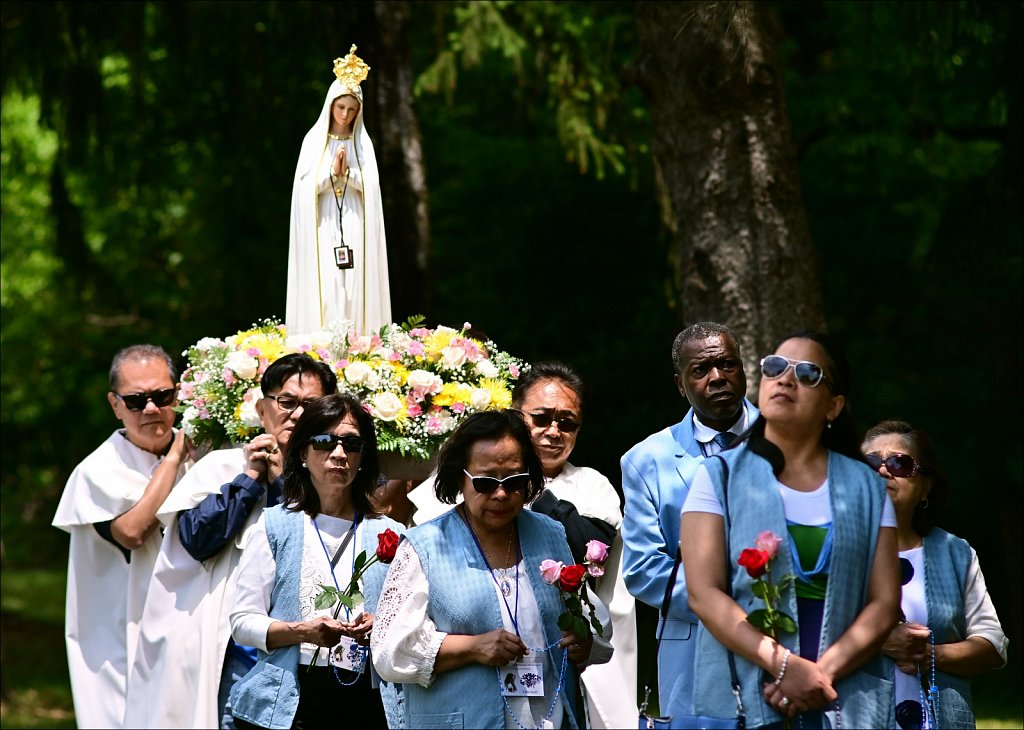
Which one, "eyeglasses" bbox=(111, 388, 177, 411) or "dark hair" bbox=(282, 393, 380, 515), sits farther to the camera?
"eyeglasses" bbox=(111, 388, 177, 411)

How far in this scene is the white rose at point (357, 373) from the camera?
641 centimetres

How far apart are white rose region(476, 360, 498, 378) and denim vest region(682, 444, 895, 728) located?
2.57 metres

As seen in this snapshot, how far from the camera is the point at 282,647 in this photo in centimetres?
526

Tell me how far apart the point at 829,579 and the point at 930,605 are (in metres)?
1.04

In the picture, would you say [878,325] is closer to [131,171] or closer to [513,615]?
[131,171]

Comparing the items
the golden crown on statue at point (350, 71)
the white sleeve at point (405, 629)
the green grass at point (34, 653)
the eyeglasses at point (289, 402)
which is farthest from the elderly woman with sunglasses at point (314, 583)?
the green grass at point (34, 653)

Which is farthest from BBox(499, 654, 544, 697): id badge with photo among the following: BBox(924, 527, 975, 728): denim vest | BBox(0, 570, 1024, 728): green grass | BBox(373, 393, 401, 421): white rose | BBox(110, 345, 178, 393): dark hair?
BBox(0, 570, 1024, 728): green grass

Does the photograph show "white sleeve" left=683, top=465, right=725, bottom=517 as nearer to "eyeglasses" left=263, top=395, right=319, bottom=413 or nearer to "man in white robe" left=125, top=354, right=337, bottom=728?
"man in white robe" left=125, top=354, right=337, bottom=728

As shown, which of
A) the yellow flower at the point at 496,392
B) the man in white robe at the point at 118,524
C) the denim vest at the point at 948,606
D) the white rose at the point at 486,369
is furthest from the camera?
the man in white robe at the point at 118,524

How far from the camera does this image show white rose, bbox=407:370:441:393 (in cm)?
650

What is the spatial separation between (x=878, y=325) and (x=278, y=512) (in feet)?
35.8

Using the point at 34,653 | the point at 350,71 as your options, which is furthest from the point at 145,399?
the point at 34,653

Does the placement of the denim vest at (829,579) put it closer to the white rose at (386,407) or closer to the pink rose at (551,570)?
the pink rose at (551,570)

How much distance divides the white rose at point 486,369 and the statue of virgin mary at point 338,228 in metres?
Answer: 0.77
